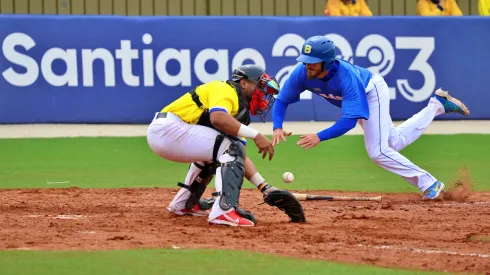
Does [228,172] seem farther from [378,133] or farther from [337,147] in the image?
[337,147]

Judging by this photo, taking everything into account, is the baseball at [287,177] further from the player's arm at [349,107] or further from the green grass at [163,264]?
the green grass at [163,264]

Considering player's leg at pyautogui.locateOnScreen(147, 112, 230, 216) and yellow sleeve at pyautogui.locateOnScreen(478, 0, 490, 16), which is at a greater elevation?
yellow sleeve at pyautogui.locateOnScreen(478, 0, 490, 16)

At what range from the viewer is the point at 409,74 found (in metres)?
19.0

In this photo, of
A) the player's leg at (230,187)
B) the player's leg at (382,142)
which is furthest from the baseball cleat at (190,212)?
the player's leg at (382,142)

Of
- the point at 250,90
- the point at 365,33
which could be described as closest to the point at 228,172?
the point at 250,90

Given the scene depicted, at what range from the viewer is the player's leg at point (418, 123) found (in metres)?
11.1

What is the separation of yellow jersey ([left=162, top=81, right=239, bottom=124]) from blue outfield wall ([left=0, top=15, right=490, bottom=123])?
9.55m

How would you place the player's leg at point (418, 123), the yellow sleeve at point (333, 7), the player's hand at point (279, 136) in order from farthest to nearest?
the yellow sleeve at point (333, 7)
the player's leg at point (418, 123)
the player's hand at point (279, 136)

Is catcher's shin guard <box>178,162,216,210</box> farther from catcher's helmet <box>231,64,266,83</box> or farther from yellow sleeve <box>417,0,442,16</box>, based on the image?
yellow sleeve <box>417,0,442,16</box>

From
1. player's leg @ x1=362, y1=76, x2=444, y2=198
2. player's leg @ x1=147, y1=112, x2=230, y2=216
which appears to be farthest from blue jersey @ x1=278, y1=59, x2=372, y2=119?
player's leg @ x1=147, y1=112, x2=230, y2=216

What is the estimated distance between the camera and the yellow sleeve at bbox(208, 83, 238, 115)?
27.9 ft

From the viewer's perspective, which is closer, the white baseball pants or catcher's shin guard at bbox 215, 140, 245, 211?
catcher's shin guard at bbox 215, 140, 245, 211

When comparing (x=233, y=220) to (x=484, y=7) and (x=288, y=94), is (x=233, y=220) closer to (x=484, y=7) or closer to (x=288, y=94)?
(x=288, y=94)

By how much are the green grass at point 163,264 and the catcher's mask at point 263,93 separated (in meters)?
1.92
